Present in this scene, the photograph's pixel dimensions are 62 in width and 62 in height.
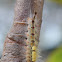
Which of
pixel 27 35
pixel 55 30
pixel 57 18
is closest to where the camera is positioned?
pixel 27 35

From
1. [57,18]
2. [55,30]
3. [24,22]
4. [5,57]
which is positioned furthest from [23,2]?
[55,30]

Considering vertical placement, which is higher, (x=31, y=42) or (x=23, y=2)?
(x=23, y=2)

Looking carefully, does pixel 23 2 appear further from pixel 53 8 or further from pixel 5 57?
pixel 53 8

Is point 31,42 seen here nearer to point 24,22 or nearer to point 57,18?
point 24,22

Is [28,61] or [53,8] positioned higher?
[53,8]

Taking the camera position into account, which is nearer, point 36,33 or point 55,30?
point 36,33

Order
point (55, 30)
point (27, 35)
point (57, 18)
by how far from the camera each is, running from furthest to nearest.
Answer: point (55, 30)
point (57, 18)
point (27, 35)

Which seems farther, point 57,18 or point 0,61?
point 57,18

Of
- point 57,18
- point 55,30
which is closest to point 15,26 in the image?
point 57,18
